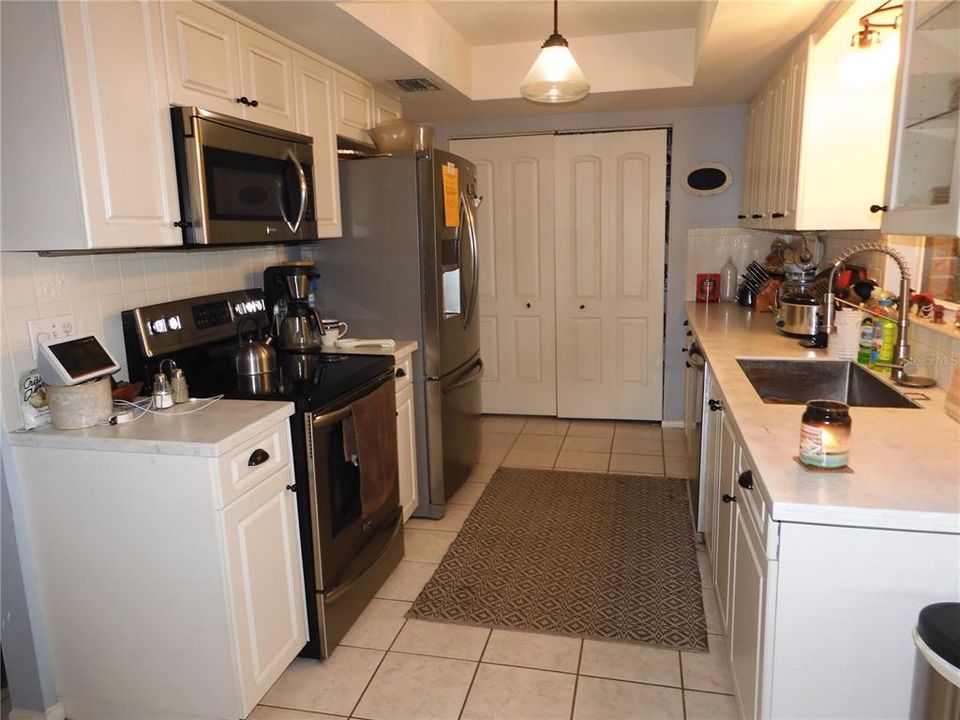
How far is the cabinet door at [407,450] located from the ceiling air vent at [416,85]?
1.55m

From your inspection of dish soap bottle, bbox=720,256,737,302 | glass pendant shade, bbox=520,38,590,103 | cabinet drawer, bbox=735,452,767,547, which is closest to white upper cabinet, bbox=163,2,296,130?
glass pendant shade, bbox=520,38,590,103

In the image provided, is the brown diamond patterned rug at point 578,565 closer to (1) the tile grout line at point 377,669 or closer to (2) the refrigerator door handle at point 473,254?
(1) the tile grout line at point 377,669

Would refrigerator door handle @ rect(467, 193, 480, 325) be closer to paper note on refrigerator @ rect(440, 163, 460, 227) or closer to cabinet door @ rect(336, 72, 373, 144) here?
paper note on refrigerator @ rect(440, 163, 460, 227)

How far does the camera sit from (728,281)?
447 cm

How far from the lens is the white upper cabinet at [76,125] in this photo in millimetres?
1685

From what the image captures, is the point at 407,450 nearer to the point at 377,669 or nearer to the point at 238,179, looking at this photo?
the point at 377,669

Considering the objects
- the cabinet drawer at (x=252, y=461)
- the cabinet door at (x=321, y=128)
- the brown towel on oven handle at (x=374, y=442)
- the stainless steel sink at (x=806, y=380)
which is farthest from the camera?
the cabinet door at (x=321, y=128)

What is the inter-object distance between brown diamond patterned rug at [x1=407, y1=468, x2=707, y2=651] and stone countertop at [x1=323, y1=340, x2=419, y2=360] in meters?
0.91

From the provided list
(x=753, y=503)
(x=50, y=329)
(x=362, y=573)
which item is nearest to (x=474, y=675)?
(x=362, y=573)

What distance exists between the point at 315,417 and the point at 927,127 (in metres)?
1.83

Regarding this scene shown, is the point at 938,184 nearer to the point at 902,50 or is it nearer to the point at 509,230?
the point at 902,50

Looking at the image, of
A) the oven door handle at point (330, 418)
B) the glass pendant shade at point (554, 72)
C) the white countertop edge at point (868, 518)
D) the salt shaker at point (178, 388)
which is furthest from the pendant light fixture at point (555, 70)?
the white countertop edge at point (868, 518)

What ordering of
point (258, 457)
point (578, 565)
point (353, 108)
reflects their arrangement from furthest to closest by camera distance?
point (353, 108) → point (578, 565) → point (258, 457)

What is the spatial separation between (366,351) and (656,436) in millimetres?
2448
